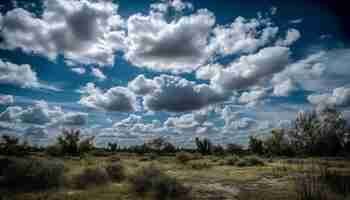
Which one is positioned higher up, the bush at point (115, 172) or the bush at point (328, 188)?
the bush at point (328, 188)

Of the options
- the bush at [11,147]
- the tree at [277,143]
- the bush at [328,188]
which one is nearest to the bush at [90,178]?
the bush at [328,188]

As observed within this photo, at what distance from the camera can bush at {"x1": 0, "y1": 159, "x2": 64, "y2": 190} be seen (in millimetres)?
11008

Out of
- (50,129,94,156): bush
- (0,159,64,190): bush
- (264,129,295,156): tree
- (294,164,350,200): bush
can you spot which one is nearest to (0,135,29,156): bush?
(50,129,94,156): bush

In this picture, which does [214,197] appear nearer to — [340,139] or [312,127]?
[312,127]

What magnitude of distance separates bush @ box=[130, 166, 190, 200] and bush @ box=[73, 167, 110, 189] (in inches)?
99.6

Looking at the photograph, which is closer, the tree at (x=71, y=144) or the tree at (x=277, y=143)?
the tree at (x=71, y=144)

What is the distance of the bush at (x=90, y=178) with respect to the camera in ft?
38.0

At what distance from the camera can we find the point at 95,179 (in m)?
12.4

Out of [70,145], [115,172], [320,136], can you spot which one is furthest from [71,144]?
[320,136]

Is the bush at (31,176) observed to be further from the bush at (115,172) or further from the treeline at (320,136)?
the treeline at (320,136)

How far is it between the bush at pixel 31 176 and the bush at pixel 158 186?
4.57 meters

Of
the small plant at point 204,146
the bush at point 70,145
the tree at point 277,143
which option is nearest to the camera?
the bush at point 70,145

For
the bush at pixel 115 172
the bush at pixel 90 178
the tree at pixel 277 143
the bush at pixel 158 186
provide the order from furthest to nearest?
the tree at pixel 277 143 → the bush at pixel 115 172 → the bush at pixel 90 178 → the bush at pixel 158 186

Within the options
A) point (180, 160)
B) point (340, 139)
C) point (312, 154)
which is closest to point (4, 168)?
point (180, 160)
